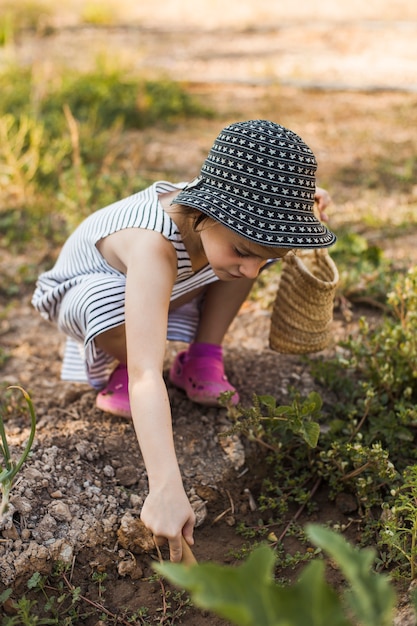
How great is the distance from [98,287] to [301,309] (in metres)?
0.65

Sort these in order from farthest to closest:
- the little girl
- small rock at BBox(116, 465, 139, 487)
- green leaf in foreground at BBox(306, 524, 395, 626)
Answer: small rock at BBox(116, 465, 139, 487) < the little girl < green leaf in foreground at BBox(306, 524, 395, 626)

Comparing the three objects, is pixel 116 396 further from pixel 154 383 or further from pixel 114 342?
pixel 154 383

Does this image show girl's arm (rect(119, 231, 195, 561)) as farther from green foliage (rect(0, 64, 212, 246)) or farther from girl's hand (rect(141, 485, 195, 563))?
green foliage (rect(0, 64, 212, 246))

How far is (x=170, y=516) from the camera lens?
161 cm

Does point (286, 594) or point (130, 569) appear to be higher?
point (286, 594)

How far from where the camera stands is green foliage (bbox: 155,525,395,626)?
0.92 m

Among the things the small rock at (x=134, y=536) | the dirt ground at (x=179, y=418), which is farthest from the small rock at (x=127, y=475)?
the small rock at (x=134, y=536)

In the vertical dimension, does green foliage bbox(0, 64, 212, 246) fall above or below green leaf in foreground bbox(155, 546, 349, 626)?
below

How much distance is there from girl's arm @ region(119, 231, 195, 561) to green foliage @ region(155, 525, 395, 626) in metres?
0.65

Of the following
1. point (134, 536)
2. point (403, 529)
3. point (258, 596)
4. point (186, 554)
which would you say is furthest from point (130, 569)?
point (258, 596)

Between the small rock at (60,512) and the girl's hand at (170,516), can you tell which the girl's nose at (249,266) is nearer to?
the girl's hand at (170,516)

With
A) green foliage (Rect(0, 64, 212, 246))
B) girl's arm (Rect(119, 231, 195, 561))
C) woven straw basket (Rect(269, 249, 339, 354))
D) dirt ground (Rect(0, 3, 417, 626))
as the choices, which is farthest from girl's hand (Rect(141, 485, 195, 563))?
green foliage (Rect(0, 64, 212, 246))

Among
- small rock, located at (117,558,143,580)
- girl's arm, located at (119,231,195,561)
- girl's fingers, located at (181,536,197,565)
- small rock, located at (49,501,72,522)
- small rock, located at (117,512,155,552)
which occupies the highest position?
girl's arm, located at (119,231,195,561)

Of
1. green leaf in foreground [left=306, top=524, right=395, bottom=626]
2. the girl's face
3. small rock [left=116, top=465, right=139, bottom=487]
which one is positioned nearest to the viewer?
green leaf in foreground [left=306, top=524, right=395, bottom=626]
